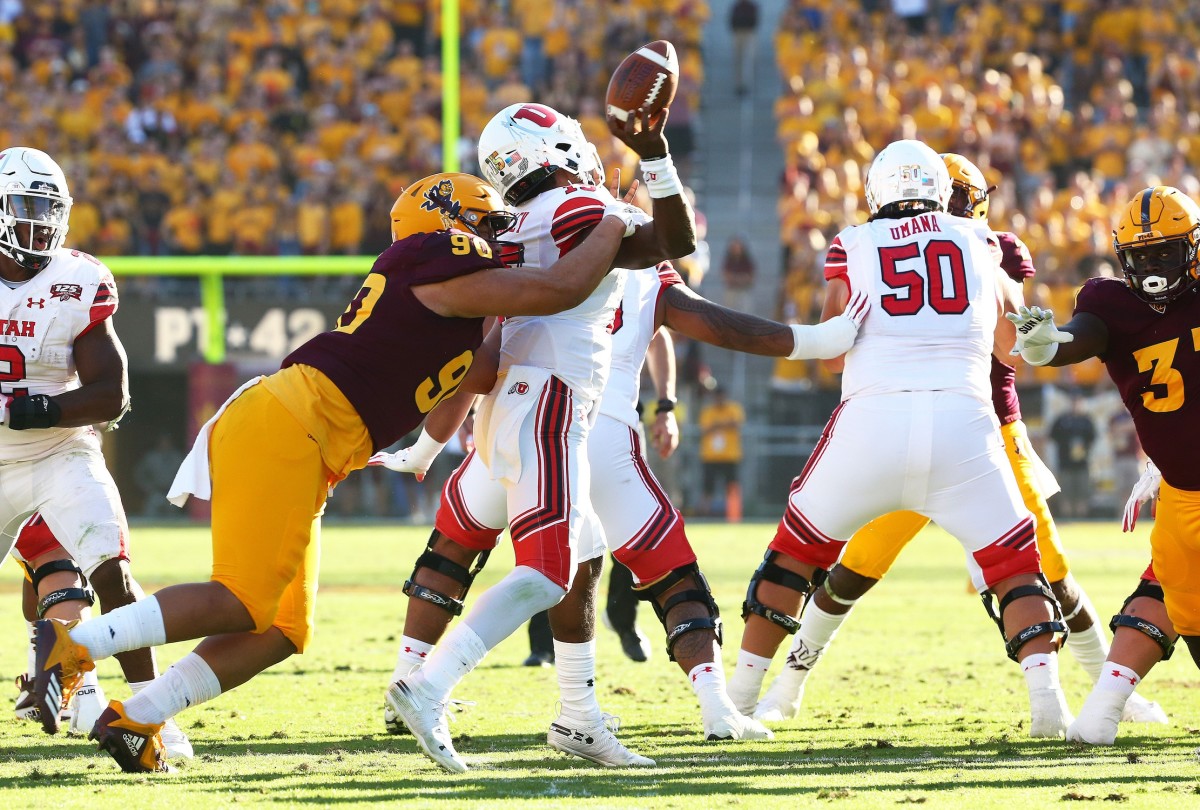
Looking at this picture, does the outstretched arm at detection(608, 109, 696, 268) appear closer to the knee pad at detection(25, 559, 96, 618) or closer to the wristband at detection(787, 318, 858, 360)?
the wristband at detection(787, 318, 858, 360)

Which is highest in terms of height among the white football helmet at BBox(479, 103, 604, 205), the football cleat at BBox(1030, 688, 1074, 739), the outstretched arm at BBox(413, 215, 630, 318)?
the white football helmet at BBox(479, 103, 604, 205)

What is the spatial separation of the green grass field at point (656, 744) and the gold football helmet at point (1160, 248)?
1529 millimetres

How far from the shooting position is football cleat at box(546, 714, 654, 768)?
16.1 feet

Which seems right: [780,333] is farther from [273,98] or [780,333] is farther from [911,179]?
[273,98]

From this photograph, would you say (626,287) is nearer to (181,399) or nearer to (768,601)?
(768,601)

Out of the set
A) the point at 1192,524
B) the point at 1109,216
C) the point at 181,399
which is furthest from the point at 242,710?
the point at 1109,216

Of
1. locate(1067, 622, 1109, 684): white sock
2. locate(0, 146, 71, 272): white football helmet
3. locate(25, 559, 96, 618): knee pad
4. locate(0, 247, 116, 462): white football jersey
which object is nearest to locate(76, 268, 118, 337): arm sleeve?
locate(0, 247, 116, 462): white football jersey

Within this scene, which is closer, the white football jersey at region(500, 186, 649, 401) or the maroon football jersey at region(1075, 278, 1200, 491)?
the white football jersey at region(500, 186, 649, 401)

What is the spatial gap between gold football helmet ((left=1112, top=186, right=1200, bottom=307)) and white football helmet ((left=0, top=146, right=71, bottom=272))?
3.67 m

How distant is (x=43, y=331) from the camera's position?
18.0ft

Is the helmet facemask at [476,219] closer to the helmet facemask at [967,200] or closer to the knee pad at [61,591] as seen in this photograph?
the knee pad at [61,591]

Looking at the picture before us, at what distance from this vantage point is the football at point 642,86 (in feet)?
15.2

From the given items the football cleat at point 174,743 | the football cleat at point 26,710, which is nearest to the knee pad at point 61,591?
the football cleat at point 26,710

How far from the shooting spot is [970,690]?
21.8ft
